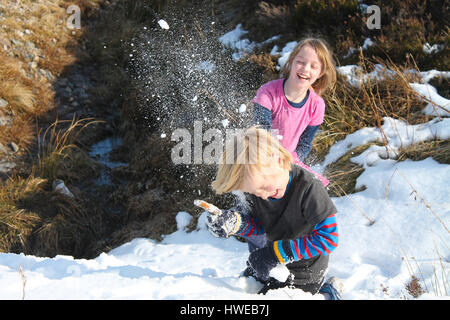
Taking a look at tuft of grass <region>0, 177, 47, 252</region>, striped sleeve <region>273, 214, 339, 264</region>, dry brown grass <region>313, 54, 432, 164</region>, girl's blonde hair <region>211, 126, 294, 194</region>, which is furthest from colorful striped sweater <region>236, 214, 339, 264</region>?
tuft of grass <region>0, 177, 47, 252</region>

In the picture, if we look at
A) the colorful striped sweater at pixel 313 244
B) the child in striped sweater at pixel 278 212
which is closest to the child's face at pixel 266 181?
the child in striped sweater at pixel 278 212

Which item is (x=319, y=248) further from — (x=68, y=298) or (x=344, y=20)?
(x=344, y=20)

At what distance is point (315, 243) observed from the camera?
175 cm

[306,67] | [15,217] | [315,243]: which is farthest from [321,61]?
[15,217]

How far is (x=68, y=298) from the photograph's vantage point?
5.28 feet

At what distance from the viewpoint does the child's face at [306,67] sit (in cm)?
249

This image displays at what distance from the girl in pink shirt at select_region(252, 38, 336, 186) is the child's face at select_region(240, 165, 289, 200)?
782 mm

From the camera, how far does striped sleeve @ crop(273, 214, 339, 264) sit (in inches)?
68.6

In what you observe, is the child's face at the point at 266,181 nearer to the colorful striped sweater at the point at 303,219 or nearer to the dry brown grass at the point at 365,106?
the colorful striped sweater at the point at 303,219

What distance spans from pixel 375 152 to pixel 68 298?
2780 millimetres

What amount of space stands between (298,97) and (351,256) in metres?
1.19

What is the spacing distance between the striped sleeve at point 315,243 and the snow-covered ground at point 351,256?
0.23 metres

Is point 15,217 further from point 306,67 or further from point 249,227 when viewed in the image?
point 306,67
